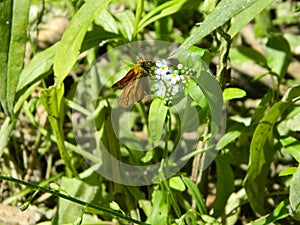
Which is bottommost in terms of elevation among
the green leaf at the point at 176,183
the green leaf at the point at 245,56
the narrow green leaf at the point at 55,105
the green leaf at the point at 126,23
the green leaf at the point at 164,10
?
the green leaf at the point at 176,183

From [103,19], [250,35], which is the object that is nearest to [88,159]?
[103,19]

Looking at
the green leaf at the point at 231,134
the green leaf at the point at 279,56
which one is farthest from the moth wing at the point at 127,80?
the green leaf at the point at 279,56

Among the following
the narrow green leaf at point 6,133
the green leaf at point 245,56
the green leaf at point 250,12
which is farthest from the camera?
the green leaf at point 245,56

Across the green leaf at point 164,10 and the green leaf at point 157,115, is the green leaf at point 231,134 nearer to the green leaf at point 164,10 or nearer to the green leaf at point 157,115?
the green leaf at point 157,115

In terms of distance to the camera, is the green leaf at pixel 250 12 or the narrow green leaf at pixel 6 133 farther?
the narrow green leaf at pixel 6 133

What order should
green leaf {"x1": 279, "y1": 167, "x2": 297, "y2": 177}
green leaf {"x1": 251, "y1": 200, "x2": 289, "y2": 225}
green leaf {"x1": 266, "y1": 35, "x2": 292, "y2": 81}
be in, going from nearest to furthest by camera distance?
green leaf {"x1": 279, "y1": 167, "x2": 297, "y2": 177}
green leaf {"x1": 251, "y1": 200, "x2": 289, "y2": 225}
green leaf {"x1": 266, "y1": 35, "x2": 292, "y2": 81}

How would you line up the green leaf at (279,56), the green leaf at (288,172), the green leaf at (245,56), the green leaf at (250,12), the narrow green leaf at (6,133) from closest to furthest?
1. the green leaf at (250,12)
2. the green leaf at (288,172)
3. the narrow green leaf at (6,133)
4. the green leaf at (279,56)
5. the green leaf at (245,56)

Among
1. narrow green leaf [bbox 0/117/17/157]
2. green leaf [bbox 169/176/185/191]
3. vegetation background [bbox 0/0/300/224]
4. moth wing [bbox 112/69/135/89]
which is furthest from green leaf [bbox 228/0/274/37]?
narrow green leaf [bbox 0/117/17/157]

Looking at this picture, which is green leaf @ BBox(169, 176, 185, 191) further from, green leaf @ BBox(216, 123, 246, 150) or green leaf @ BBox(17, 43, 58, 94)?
green leaf @ BBox(17, 43, 58, 94)

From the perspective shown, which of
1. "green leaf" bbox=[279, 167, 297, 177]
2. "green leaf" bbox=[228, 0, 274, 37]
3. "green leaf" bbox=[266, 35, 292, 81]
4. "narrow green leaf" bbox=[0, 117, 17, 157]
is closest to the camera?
"green leaf" bbox=[228, 0, 274, 37]
